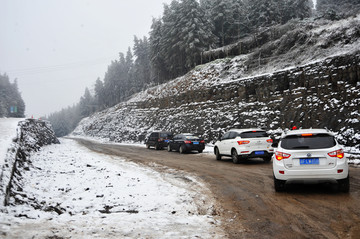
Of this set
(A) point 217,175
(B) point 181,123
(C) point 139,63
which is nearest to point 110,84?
(C) point 139,63

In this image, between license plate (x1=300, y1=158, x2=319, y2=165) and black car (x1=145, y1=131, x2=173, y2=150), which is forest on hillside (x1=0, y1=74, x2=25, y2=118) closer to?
black car (x1=145, y1=131, x2=173, y2=150)

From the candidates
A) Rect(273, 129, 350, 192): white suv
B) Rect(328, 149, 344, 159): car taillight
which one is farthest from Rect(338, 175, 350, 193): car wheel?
Rect(328, 149, 344, 159): car taillight

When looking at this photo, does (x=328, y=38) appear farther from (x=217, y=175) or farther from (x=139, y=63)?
(x=139, y=63)

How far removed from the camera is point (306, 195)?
6289 mm

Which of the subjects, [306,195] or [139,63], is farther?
[139,63]

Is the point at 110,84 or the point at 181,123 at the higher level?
the point at 110,84

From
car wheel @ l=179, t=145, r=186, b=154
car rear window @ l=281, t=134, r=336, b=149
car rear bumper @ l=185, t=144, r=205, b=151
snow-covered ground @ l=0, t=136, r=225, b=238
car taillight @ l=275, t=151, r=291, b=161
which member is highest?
car rear window @ l=281, t=134, r=336, b=149

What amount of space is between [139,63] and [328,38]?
6054 cm

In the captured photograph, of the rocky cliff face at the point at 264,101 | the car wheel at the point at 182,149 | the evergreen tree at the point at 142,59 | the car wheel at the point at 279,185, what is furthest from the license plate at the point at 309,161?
the evergreen tree at the point at 142,59

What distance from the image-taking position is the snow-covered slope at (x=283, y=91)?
1426cm

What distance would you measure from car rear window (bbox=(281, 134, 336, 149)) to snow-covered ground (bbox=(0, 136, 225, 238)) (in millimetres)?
2655

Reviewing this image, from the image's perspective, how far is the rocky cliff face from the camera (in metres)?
14.0

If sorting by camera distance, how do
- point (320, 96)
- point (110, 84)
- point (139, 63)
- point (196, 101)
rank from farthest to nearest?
point (110, 84) → point (139, 63) → point (196, 101) → point (320, 96)

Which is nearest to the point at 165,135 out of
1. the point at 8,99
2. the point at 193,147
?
the point at 193,147
